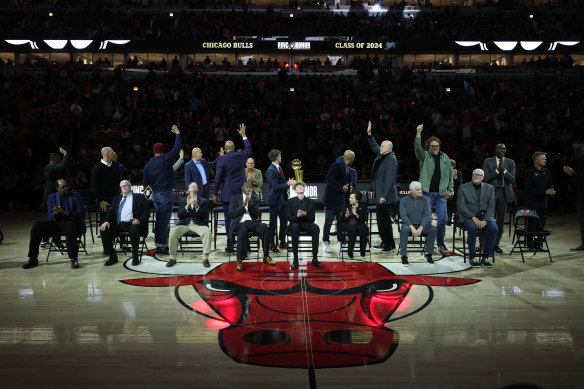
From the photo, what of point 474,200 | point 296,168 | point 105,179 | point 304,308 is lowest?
point 304,308

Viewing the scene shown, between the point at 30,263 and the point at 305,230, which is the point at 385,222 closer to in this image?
the point at 305,230

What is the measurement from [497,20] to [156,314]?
3160 centimetres

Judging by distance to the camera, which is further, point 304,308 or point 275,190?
point 275,190

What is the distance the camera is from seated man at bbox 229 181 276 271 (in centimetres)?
729

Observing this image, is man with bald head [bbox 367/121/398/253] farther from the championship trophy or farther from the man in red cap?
the man in red cap

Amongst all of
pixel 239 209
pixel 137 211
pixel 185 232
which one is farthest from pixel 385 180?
pixel 137 211

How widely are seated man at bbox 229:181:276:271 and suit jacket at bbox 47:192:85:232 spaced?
2.56m

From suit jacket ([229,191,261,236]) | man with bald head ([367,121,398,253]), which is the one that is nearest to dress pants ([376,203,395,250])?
man with bald head ([367,121,398,253])

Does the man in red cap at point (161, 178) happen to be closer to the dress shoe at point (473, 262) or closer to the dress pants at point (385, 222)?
the dress pants at point (385, 222)

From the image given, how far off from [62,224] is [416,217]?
18.9ft

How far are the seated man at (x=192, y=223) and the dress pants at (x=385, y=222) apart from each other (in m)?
2.98

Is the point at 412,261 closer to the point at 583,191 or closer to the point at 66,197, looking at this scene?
the point at 583,191

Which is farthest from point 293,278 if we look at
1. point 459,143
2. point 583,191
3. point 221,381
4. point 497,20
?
point 497,20

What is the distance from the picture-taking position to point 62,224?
7.60m
